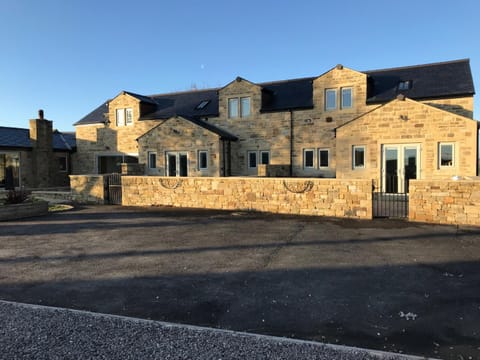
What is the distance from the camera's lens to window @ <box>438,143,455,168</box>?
54.9ft

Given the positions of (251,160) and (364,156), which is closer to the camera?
(364,156)

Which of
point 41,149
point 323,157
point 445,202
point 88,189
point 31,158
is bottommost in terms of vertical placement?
point 445,202

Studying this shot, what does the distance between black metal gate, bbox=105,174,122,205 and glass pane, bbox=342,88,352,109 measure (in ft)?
45.9

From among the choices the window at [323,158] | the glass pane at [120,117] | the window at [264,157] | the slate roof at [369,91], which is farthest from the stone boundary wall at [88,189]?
the window at [323,158]

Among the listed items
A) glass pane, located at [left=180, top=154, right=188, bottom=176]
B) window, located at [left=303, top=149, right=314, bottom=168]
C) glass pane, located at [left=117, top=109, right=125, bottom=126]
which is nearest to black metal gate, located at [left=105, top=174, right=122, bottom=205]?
glass pane, located at [left=180, top=154, right=188, bottom=176]

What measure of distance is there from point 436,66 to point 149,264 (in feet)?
72.9

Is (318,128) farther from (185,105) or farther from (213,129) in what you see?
(185,105)

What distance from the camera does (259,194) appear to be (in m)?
14.7

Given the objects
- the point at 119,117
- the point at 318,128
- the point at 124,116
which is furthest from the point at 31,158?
the point at 318,128

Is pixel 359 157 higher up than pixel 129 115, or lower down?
lower down

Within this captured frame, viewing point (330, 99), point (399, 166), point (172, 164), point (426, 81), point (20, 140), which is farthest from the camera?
point (20, 140)

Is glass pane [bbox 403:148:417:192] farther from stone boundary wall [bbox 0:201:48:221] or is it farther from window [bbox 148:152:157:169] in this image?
stone boundary wall [bbox 0:201:48:221]

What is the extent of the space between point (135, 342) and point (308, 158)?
2013 centimetres

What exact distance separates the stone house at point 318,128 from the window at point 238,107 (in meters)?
0.07
